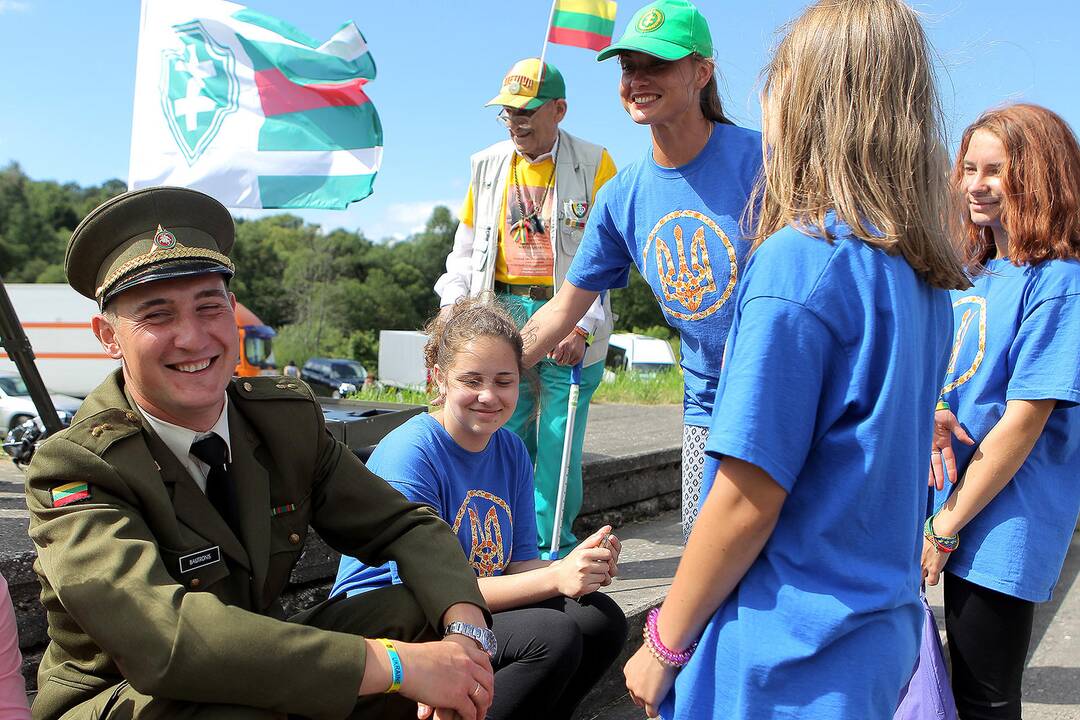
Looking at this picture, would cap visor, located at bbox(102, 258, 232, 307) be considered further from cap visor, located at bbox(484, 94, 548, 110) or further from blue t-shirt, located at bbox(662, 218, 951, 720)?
cap visor, located at bbox(484, 94, 548, 110)

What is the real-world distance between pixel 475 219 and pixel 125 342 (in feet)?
8.38

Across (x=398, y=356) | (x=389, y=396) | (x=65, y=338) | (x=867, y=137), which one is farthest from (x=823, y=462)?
(x=398, y=356)

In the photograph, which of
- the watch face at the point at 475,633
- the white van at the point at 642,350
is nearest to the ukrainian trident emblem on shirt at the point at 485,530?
the watch face at the point at 475,633

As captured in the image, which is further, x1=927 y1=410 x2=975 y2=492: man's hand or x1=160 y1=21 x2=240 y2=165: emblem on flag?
x1=160 y1=21 x2=240 y2=165: emblem on flag

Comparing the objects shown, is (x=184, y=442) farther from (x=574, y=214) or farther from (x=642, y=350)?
(x=642, y=350)

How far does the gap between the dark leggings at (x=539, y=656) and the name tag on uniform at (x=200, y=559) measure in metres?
0.85

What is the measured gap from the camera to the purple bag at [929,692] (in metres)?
2.39

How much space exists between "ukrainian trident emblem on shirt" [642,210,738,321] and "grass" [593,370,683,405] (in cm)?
642

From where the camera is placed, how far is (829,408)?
1.44 metres

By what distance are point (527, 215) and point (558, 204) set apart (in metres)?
0.16

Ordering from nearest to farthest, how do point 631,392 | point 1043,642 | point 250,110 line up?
point 1043,642, point 250,110, point 631,392

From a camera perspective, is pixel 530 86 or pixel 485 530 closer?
pixel 485 530

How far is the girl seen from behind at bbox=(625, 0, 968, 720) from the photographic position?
140cm

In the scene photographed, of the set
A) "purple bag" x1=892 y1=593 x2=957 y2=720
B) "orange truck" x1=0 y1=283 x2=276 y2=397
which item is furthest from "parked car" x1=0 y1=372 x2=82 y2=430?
"purple bag" x1=892 y1=593 x2=957 y2=720
